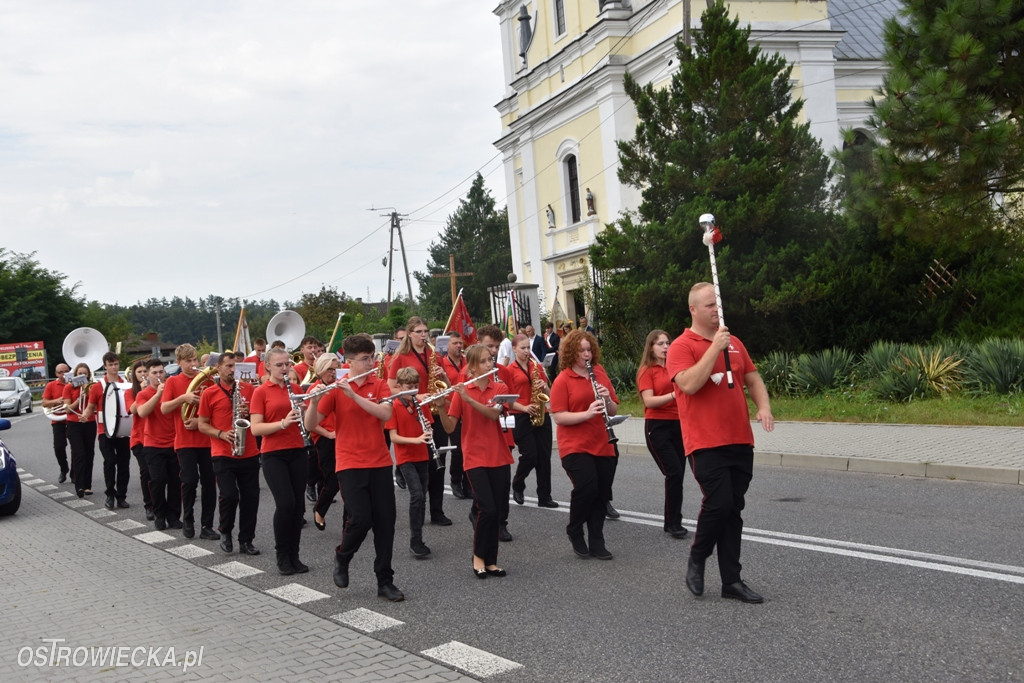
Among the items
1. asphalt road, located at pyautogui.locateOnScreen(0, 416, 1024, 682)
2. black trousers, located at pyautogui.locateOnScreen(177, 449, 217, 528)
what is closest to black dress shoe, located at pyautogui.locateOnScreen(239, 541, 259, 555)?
asphalt road, located at pyautogui.locateOnScreen(0, 416, 1024, 682)

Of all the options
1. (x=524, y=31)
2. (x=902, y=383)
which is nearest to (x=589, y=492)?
(x=902, y=383)

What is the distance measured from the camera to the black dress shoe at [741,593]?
6.20 meters

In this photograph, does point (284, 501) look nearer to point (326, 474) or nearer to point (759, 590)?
point (326, 474)

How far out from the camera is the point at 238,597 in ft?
24.5

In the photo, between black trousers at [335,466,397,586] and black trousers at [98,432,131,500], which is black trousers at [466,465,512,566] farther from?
black trousers at [98,432,131,500]

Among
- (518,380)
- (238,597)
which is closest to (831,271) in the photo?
(518,380)

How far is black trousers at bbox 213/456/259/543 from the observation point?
8.93 metres

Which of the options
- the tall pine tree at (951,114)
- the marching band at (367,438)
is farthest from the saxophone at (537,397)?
the tall pine tree at (951,114)

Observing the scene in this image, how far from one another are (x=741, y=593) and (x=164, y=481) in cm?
669

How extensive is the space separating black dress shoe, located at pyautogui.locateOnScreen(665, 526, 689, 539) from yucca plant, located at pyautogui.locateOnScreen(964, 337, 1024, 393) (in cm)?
870

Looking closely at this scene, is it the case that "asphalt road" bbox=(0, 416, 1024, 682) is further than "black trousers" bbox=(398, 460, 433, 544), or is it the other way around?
"black trousers" bbox=(398, 460, 433, 544)

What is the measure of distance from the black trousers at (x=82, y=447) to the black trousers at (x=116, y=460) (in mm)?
1102

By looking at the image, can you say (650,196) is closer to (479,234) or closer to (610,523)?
(610,523)

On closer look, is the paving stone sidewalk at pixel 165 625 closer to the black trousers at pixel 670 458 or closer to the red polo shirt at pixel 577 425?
the red polo shirt at pixel 577 425
